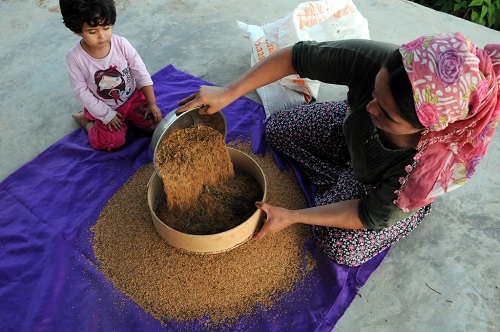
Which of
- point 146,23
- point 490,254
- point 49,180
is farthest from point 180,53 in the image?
point 490,254

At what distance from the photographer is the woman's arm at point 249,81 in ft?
5.33

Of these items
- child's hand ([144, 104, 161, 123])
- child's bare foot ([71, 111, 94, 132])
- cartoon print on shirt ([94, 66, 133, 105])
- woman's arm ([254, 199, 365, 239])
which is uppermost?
cartoon print on shirt ([94, 66, 133, 105])

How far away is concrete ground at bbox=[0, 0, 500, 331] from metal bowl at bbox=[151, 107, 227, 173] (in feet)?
2.66

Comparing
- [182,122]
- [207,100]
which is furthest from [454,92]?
[182,122]

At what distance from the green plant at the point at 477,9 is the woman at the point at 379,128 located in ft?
7.08

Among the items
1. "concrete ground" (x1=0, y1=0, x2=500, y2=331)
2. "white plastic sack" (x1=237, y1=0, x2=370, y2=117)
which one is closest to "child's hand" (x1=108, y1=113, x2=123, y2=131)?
"concrete ground" (x1=0, y1=0, x2=500, y2=331)

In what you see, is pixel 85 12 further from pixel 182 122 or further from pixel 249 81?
pixel 249 81

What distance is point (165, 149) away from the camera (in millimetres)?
1615

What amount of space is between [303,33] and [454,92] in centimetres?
136

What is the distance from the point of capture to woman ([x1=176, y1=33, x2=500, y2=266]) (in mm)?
1017

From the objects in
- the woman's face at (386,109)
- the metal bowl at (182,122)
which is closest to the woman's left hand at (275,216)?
the metal bowl at (182,122)

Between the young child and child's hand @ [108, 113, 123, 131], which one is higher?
the young child

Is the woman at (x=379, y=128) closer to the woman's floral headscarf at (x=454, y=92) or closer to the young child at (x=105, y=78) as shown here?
A: the woman's floral headscarf at (x=454, y=92)

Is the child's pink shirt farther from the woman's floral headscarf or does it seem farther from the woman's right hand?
the woman's floral headscarf
